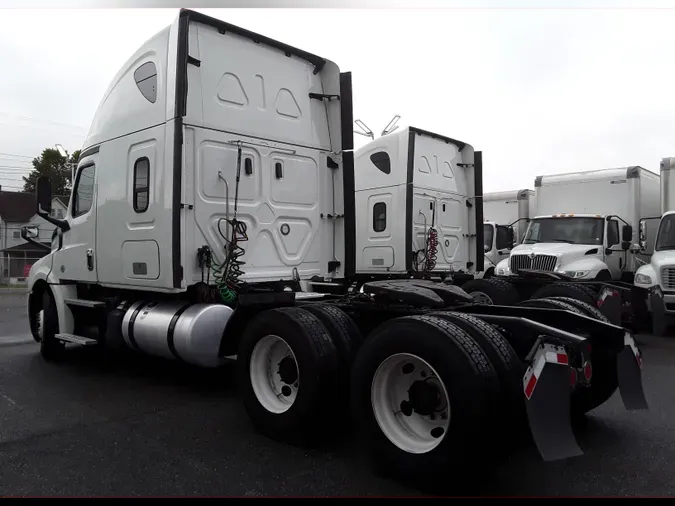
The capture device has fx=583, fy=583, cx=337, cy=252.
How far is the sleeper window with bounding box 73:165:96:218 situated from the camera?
24.1 ft

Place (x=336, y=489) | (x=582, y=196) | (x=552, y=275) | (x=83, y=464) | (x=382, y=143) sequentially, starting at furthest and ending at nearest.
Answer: (x=582, y=196) → (x=382, y=143) → (x=552, y=275) → (x=83, y=464) → (x=336, y=489)

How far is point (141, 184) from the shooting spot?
6.32 m

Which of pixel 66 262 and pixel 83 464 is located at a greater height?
pixel 66 262

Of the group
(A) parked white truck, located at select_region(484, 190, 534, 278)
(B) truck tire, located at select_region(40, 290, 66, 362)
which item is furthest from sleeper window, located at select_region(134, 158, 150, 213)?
(A) parked white truck, located at select_region(484, 190, 534, 278)

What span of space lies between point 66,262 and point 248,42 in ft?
12.7

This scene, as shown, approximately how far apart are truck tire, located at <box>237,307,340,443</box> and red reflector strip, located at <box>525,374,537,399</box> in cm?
149

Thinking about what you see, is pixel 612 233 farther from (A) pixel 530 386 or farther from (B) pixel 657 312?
(A) pixel 530 386

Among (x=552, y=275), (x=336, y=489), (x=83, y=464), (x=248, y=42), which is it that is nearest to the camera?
(x=336, y=489)

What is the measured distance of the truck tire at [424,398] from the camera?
3393 millimetres

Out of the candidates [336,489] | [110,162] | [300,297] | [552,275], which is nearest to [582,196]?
[552,275]

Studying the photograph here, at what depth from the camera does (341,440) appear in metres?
4.71

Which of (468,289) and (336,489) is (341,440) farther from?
(468,289)

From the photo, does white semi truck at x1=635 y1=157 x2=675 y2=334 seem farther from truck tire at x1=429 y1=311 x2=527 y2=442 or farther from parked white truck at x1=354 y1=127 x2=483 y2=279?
truck tire at x1=429 y1=311 x2=527 y2=442

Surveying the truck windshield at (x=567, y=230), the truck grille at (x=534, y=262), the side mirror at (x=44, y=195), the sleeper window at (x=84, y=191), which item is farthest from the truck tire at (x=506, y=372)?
the truck windshield at (x=567, y=230)
